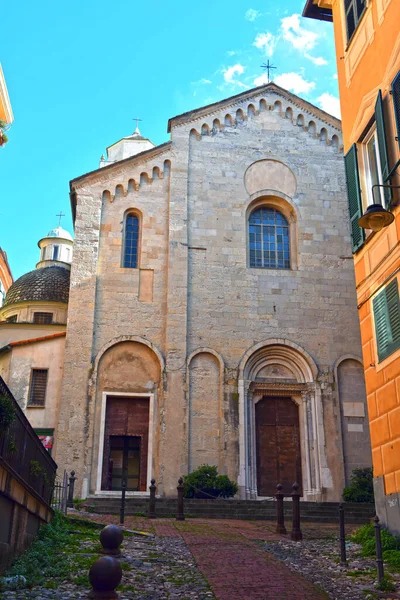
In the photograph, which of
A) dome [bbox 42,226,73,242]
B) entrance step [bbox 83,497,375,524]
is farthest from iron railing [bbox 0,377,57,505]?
dome [bbox 42,226,73,242]

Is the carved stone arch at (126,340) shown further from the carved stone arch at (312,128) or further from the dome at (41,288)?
the carved stone arch at (312,128)

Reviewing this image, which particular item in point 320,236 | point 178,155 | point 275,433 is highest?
point 178,155

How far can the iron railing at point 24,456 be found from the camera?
8.95 metres

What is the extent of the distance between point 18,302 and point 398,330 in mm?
23522

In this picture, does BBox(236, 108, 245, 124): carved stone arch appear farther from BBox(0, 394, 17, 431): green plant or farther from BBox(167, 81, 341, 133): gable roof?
BBox(0, 394, 17, 431): green plant

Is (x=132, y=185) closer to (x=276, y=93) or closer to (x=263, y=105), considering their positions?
(x=263, y=105)

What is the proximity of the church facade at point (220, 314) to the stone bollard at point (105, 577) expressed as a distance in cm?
1514

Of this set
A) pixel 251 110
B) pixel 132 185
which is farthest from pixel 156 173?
pixel 251 110

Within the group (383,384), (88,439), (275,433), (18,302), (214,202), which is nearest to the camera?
(383,384)

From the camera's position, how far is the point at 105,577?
289 inches

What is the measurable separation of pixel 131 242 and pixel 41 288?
7917 millimetres

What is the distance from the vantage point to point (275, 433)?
80.4ft

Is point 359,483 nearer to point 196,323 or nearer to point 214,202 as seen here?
point 196,323

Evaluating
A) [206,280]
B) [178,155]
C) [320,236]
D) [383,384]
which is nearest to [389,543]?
[383,384]
